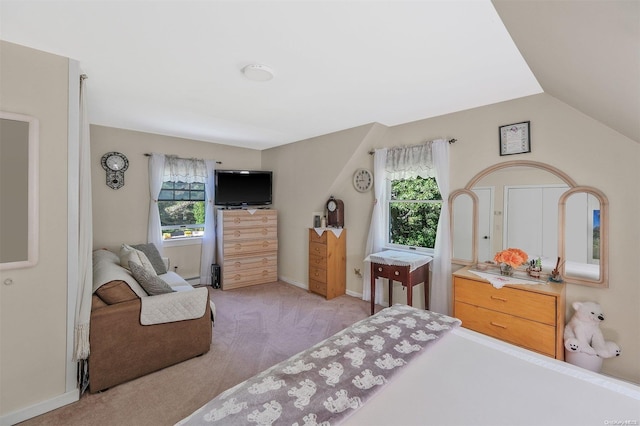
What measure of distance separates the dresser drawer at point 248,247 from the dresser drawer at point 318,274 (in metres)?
0.93

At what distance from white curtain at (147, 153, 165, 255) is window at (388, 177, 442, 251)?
3434 millimetres

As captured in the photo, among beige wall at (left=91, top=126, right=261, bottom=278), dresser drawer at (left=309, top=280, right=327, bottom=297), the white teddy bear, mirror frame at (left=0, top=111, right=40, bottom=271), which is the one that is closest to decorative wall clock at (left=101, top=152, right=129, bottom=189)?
beige wall at (left=91, top=126, right=261, bottom=278)

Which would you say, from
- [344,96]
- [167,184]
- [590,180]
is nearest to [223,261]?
[167,184]

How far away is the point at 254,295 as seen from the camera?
4.02 m

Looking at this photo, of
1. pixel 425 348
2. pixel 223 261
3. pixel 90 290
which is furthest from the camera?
pixel 223 261

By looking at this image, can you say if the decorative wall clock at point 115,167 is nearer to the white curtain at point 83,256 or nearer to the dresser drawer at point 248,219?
the dresser drawer at point 248,219

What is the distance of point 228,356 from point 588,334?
3.00 meters

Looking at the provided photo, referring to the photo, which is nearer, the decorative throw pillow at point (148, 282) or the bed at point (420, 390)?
the bed at point (420, 390)

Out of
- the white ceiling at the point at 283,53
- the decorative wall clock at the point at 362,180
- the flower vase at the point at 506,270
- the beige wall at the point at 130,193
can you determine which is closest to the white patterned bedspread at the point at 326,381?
the flower vase at the point at 506,270

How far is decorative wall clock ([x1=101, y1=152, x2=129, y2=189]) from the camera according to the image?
3705mm

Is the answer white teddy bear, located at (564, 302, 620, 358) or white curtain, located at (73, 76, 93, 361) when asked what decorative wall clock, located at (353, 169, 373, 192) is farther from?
white curtain, located at (73, 76, 93, 361)

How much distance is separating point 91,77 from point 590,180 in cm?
421

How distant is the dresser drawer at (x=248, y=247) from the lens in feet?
14.0

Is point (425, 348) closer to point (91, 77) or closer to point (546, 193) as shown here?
point (546, 193)
